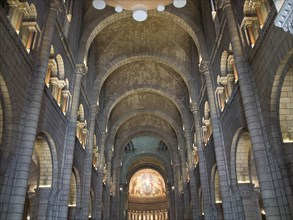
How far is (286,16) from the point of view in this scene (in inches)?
297

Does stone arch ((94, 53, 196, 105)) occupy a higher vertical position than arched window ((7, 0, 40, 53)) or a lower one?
higher

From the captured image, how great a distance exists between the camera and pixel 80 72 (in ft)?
68.3

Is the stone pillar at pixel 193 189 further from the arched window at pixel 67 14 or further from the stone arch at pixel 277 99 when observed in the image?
the stone arch at pixel 277 99

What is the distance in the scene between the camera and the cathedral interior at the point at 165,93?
10.9 m

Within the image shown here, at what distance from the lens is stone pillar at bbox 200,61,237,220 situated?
54.4ft

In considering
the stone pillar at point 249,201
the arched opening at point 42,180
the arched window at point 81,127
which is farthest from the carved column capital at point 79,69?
the stone pillar at point 249,201

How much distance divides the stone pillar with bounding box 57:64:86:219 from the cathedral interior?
56mm

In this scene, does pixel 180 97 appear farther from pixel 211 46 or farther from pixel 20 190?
pixel 20 190

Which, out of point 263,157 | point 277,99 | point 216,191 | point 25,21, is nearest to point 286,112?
point 277,99

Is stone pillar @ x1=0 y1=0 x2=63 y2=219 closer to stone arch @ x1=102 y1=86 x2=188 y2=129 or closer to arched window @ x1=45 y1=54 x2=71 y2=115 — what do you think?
arched window @ x1=45 y1=54 x2=71 y2=115

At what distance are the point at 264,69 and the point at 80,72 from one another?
1316 centimetres

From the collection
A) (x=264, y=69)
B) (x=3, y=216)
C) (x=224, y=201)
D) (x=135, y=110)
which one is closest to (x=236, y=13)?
(x=264, y=69)

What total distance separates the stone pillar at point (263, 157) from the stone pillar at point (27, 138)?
29.7 ft

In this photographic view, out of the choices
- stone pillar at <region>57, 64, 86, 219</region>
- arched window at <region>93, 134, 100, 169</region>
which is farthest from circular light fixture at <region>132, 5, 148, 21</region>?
arched window at <region>93, 134, 100, 169</region>
